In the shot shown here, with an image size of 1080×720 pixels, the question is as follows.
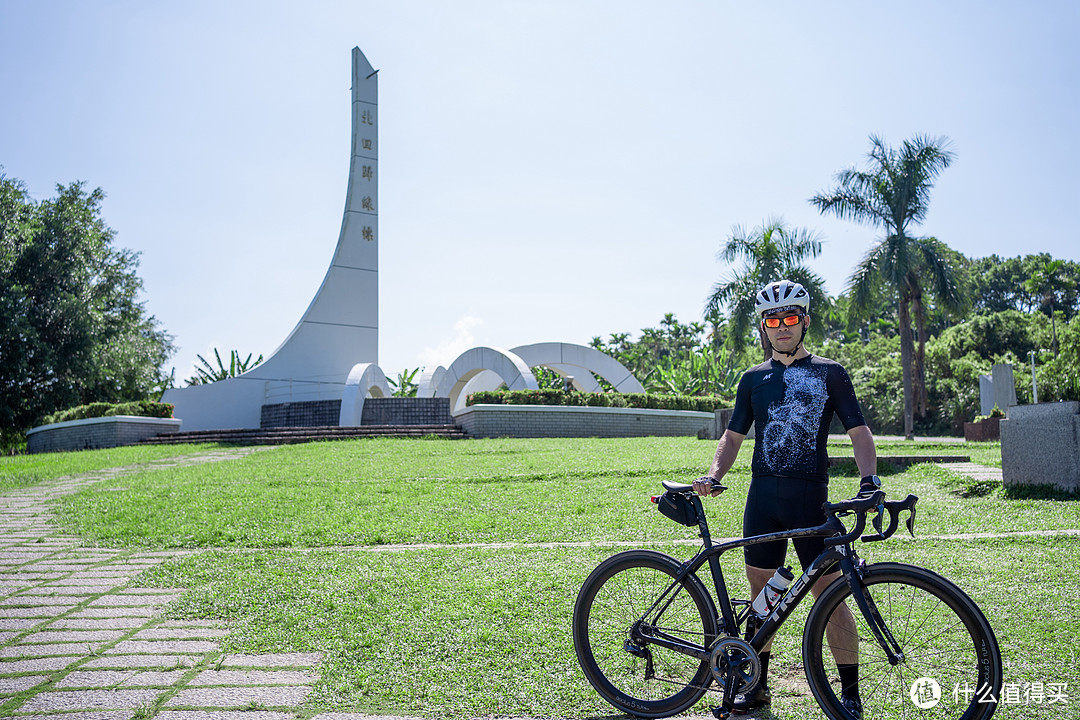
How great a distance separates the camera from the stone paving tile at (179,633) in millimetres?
4660

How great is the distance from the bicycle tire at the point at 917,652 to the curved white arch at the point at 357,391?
22963 millimetres

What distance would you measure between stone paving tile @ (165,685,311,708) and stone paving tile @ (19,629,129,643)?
1238mm

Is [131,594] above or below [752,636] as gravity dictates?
below

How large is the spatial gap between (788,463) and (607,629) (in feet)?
3.94

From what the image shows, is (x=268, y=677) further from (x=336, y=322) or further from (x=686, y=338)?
(x=686, y=338)

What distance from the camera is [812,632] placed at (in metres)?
3.20

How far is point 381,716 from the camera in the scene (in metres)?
3.50

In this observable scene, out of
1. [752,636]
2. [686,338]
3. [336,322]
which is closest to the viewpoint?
[752,636]

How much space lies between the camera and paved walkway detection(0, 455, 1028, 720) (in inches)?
142

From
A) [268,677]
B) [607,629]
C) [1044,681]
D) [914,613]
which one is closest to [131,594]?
[268,677]

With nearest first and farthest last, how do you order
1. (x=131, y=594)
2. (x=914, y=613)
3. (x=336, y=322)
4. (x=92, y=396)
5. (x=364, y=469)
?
(x=914, y=613) → (x=131, y=594) → (x=364, y=469) → (x=336, y=322) → (x=92, y=396)

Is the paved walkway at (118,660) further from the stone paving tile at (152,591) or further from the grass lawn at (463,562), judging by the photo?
the grass lawn at (463,562)

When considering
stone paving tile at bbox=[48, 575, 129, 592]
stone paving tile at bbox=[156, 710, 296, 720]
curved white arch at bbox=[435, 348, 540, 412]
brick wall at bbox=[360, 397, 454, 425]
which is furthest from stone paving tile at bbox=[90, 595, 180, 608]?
brick wall at bbox=[360, 397, 454, 425]

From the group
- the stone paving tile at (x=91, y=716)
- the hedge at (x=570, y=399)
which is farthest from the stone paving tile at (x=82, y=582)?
the hedge at (x=570, y=399)
